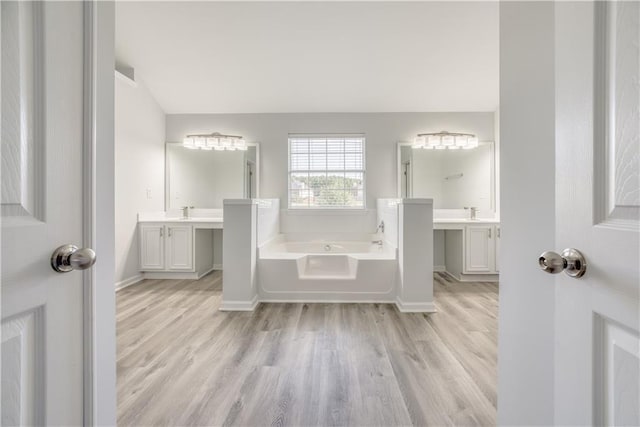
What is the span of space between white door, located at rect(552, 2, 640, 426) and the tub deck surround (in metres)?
2.18

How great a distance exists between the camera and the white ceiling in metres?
2.96

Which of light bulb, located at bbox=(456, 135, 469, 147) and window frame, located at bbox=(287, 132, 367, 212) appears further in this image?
window frame, located at bbox=(287, 132, 367, 212)

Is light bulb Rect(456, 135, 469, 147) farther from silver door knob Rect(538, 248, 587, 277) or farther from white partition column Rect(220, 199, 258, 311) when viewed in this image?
silver door knob Rect(538, 248, 587, 277)

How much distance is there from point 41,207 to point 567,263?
3.11 feet

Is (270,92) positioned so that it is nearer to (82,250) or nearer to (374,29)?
(374,29)

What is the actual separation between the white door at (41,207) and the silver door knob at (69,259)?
0.01 metres

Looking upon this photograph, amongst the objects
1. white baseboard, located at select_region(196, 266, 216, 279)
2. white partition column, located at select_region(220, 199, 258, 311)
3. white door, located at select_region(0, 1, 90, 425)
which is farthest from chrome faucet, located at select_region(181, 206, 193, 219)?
white door, located at select_region(0, 1, 90, 425)

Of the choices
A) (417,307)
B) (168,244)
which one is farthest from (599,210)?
(168,244)

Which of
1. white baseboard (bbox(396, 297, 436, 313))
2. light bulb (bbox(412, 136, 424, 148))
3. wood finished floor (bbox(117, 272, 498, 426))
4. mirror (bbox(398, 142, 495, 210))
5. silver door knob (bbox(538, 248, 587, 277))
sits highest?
light bulb (bbox(412, 136, 424, 148))

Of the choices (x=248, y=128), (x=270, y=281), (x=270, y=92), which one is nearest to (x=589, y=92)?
(x=270, y=281)

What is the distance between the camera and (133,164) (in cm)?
368

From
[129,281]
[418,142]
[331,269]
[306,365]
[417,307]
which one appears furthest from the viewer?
[418,142]

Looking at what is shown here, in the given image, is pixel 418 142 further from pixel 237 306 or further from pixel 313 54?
pixel 237 306

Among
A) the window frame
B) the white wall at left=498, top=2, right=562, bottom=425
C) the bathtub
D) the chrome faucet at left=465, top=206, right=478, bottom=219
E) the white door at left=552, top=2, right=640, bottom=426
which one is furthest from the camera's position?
the window frame
